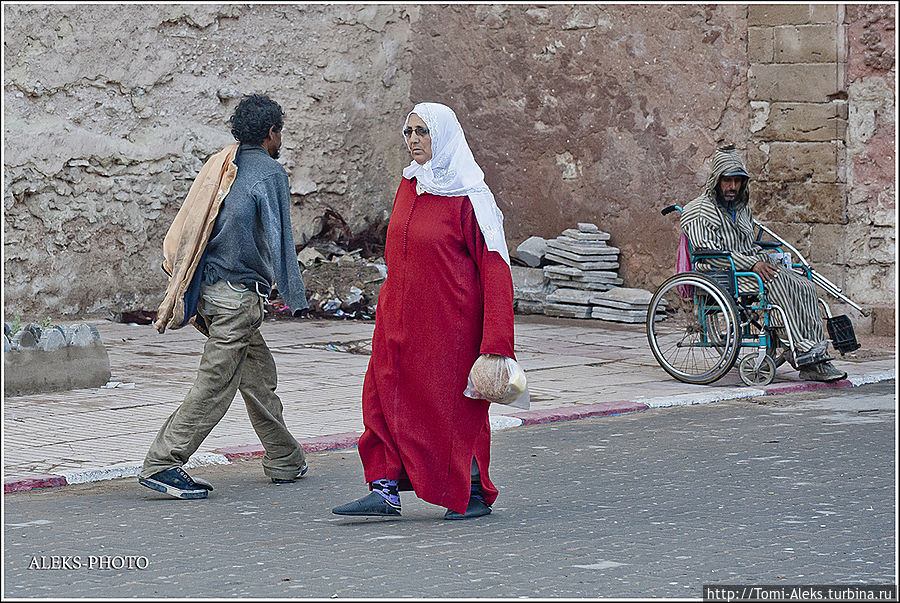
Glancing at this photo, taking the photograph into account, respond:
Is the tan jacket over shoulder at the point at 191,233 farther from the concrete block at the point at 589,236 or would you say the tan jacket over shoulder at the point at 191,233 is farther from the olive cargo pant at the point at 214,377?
the concrete block at the point at 589,236

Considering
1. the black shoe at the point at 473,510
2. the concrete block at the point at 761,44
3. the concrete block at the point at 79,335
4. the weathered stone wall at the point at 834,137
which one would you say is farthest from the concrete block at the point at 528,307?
the black shoe at the point at 473,510

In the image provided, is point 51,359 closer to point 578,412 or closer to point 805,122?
point 578,412

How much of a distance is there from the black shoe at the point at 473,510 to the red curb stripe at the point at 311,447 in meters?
1.59

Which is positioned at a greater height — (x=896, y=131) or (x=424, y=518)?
(x=896, y=131)

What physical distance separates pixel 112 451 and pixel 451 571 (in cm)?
291

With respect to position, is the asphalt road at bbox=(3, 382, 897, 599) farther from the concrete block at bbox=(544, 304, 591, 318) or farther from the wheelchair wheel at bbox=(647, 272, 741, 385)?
the concrete block at bbox=(544, 304, 591, 318)

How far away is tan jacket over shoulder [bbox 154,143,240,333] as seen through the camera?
5906 mm

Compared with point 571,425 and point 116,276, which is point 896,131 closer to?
point 571,425

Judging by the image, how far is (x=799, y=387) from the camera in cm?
941

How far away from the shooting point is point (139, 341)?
11719 millimetres

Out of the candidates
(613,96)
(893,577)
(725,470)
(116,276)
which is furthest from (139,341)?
(893,577)

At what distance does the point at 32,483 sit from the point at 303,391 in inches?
124

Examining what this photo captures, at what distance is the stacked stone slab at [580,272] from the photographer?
13.8m

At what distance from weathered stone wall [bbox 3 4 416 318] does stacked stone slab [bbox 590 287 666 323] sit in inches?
141
